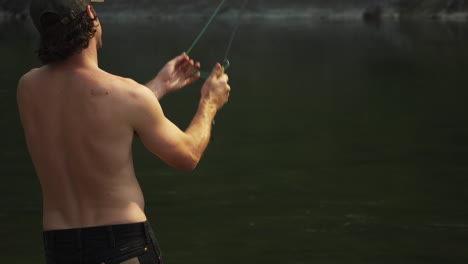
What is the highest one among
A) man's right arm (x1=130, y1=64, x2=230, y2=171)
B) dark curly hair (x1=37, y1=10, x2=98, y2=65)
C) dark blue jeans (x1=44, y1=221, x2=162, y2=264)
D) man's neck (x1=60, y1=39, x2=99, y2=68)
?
dark curly hair (x1=37, y1=10, x2=98, y2=65)

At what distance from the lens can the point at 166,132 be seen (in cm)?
300

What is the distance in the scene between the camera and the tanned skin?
2914mm

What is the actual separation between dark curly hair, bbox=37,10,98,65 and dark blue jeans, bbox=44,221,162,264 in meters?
0.45

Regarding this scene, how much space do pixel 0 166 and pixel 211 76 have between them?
27.6ft

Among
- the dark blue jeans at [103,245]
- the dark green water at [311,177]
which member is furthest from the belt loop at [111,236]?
the dark green water at [311,177]

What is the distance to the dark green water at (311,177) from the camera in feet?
25.1

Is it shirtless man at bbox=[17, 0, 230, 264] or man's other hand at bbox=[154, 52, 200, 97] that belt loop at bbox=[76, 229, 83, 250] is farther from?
man's other hand at bbox=[154, 52, 200, 97]

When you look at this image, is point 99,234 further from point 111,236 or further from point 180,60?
point 180,60

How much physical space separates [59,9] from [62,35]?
0.22 feet

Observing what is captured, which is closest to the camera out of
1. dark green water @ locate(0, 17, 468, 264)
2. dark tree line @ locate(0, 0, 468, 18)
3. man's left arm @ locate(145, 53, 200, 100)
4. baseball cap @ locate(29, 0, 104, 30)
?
baseball cap @ locate(29, 0, 104, 30)

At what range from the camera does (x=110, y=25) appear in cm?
5744

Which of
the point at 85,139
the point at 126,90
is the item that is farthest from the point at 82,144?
the point at 126,90

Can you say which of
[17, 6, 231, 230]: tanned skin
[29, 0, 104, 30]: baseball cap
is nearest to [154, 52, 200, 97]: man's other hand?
[17, 6, 231, 230]: tanned skin

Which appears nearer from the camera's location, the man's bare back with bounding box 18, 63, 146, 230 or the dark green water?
the man's bare back with bounding box 18, 63, 146, 230
